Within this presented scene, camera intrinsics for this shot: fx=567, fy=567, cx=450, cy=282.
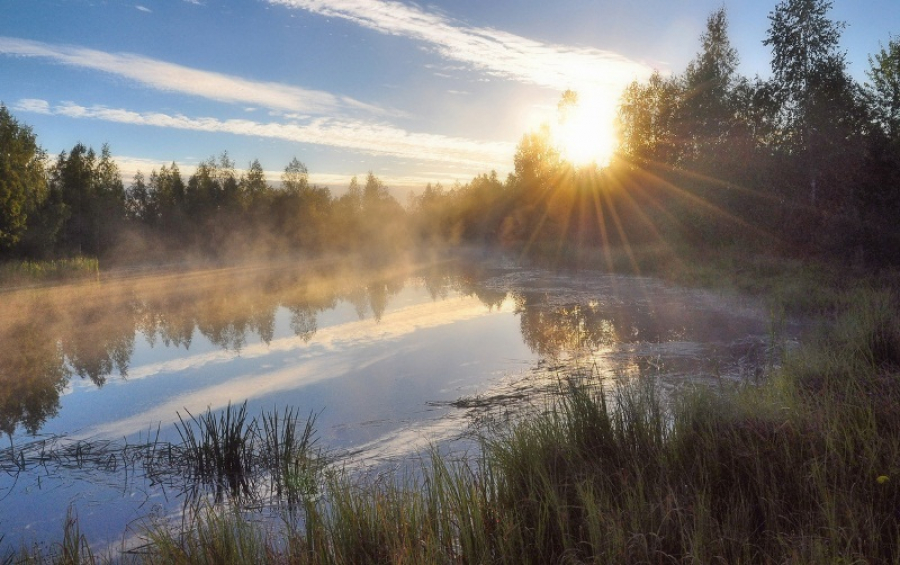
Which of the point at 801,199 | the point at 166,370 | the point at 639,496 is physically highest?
the point at 801,199

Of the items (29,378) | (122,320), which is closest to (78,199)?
(122,320)

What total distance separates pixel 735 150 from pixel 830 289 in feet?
41.5

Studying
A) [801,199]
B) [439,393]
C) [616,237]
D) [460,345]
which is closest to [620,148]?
[616,237]

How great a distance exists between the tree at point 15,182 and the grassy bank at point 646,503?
99.1 feet

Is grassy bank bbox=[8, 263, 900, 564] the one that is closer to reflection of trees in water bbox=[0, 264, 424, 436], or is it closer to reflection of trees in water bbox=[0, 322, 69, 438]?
reflection of trees in water bbox=[0, 322, 69, 438]

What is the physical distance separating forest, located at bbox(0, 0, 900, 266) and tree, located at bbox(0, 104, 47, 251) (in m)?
0.08

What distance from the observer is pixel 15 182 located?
27031 millimetres

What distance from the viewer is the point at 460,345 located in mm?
10109

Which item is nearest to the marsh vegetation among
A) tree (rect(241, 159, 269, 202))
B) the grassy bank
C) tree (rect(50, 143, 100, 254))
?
the grassy bank

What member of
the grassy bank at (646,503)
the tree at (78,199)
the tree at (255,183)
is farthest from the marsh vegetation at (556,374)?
the tree at (255,183)

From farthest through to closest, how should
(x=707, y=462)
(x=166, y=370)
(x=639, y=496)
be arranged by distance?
(x=166, y=370) → (x=707, y=462) → (x=639, y=496)

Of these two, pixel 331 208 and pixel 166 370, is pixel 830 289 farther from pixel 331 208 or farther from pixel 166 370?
pixel 331 208

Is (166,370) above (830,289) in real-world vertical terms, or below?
below

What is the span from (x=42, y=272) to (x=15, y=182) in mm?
6062
